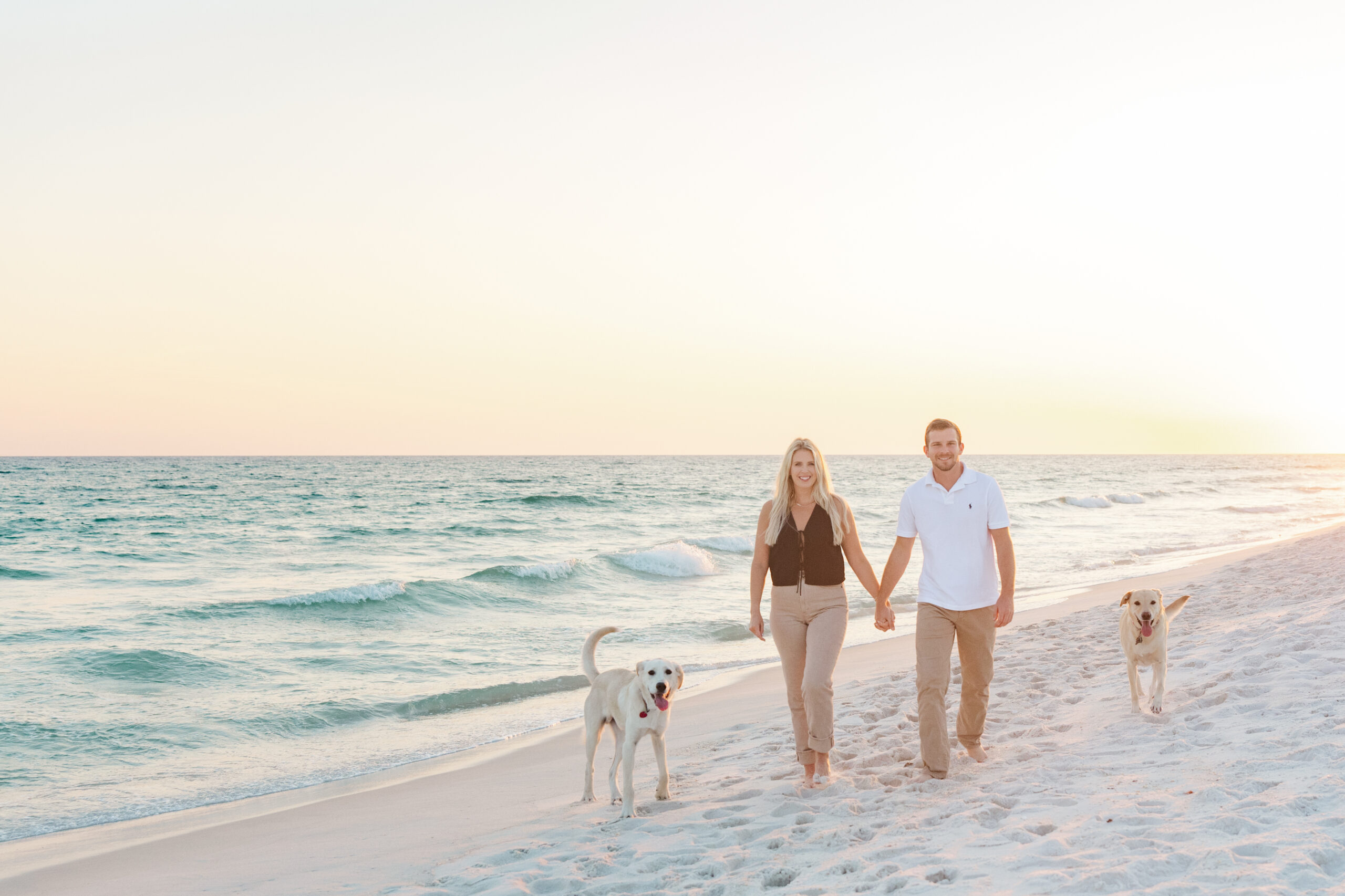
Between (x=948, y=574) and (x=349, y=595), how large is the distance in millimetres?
12317

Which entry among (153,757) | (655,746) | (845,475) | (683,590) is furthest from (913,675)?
(845,475)

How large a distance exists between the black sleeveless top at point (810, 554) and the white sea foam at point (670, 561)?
14.7 m

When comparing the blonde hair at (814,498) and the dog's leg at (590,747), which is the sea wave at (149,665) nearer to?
the dog's leg at (590,747)

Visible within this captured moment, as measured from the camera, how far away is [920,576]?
4.73m

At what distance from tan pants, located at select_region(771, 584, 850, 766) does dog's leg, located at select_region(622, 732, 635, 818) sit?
897mm

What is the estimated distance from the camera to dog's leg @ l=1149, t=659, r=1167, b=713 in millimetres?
5695

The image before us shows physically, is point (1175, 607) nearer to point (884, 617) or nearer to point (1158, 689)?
point (1158, 689)

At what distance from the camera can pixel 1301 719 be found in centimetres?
491

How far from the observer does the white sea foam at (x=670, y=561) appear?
20.0 metres

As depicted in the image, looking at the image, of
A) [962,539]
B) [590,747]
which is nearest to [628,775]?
[590,747]

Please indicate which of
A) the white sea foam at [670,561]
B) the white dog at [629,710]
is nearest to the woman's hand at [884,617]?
the white dog at [629,710]

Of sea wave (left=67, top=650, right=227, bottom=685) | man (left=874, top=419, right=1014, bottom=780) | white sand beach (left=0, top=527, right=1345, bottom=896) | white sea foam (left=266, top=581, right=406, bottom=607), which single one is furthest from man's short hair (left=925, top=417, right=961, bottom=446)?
white sea foam (left=266, top=581, right=406, bottom=607)

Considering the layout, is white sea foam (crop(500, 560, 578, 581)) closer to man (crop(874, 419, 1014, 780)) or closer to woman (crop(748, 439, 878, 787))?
woman (crop(748, 439, 878, 787))

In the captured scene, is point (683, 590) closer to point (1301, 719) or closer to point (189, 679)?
point (189, 679)
